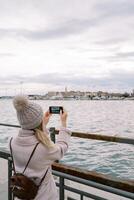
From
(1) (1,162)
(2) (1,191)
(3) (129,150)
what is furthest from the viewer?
(3) (129,150)

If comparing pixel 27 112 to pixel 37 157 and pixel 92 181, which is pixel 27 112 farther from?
pixel 92 181

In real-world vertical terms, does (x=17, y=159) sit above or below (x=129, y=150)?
above

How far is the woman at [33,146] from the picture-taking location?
286cm

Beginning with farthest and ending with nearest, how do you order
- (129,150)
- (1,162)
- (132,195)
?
(129,150) < (1,162) < (132,195)

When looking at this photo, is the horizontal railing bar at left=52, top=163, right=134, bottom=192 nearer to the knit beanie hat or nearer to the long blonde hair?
the long blonde hair

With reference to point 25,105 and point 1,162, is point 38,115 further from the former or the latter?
point 1,162

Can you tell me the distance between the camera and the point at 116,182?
304 centimetres

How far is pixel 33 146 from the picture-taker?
2867 mm

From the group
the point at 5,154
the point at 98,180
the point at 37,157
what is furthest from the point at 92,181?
the point at 5,154

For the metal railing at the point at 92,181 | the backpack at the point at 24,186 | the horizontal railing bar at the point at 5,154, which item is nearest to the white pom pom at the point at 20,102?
the backpack at the point at 24,186

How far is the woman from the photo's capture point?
113 inches

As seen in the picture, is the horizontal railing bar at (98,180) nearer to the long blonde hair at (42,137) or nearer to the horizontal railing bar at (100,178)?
the horizontal railing bar at (100,178)

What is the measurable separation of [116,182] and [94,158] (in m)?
10.7

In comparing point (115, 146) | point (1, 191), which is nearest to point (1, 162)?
point (1, 191)
